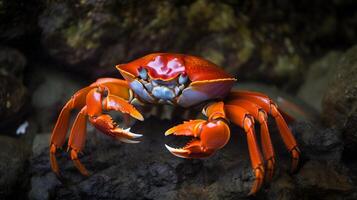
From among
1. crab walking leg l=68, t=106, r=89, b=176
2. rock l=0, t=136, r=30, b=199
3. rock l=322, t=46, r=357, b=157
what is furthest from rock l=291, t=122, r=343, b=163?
rock l=0, t=136, r=30, b=199

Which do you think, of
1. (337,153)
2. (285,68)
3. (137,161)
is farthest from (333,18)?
(137,161)

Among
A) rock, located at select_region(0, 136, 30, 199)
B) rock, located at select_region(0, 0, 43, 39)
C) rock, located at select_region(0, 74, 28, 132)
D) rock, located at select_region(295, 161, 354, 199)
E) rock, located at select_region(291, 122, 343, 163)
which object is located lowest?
rock, located at select_region(0, 136, 30, 199)

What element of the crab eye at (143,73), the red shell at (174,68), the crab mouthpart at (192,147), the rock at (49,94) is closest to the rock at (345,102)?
the red shell at (174,68)

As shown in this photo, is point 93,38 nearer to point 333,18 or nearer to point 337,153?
point 337,153

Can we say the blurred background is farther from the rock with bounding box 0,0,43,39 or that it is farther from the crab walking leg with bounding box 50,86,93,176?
the crab walking leg with bounding box 50,86,93,176

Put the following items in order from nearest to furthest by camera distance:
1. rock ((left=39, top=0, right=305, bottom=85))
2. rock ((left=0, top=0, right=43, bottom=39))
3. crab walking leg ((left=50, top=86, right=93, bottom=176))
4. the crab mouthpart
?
the crab mouthpart, crab walking leg ((left=50, top=86, right=93, bottom=176)), rock ((left=0, top=0, right=43, bottom=39)), rock ((left=39, top=0, right=305, bottom=85))

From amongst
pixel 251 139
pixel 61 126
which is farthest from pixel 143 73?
pixel 251 139

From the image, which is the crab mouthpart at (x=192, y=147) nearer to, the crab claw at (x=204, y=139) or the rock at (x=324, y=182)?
the crab claw at (x=204, y=139)

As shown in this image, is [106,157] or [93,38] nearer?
[106,157]
